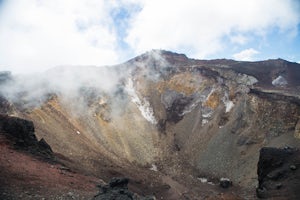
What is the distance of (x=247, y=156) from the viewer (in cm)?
6056

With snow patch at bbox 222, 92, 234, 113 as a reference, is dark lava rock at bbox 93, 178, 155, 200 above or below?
below

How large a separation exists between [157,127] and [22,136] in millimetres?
42328

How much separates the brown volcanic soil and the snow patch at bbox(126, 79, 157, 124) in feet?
144

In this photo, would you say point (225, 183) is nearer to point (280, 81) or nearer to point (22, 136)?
point (22, 136)

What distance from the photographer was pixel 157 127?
80062 millimetres

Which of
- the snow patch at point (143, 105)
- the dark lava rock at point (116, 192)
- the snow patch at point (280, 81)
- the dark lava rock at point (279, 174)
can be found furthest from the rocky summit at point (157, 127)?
the snow patch at point (280, 81)

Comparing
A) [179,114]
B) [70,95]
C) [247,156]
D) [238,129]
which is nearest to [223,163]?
[247,156]

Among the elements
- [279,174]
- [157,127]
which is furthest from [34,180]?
[157,127]

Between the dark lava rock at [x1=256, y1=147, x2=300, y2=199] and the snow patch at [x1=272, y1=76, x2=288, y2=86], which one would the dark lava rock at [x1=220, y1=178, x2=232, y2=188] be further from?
the snow patch at [x1=272, y1=76, x2=288, y2=86]

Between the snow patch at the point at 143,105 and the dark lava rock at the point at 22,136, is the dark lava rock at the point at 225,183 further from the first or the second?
the snow patch at the point at 143,105

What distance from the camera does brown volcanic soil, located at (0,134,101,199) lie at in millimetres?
25452

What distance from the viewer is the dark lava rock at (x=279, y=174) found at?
27.2 m

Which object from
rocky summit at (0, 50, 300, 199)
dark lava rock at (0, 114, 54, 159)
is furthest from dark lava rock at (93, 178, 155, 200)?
dark lava rock at (0, 114, 54, 159)

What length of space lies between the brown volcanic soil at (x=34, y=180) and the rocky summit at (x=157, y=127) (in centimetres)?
18
